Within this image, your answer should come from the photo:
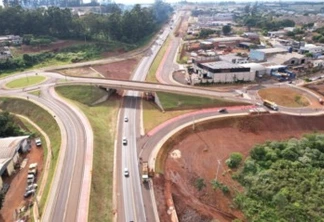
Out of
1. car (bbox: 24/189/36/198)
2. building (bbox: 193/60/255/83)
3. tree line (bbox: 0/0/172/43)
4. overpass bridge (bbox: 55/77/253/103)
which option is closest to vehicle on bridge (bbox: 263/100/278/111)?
overpass bridge (bbox: 55/77/253/103)

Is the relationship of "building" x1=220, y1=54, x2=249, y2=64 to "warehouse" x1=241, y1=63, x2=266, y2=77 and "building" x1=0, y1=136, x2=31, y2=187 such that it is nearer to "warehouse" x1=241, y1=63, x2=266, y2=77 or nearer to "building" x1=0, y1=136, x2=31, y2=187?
"warehouse" x1=241, y1=63, x2=266, y2=77

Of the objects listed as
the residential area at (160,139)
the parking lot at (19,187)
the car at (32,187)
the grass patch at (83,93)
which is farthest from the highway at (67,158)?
the parking lot at (19,187)

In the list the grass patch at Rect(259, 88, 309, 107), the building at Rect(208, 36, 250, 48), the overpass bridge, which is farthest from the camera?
the building at Rect(208, 36, 250, 48)

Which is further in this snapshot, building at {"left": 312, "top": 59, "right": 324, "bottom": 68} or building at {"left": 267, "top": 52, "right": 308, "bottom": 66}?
building at {"left": 267, "top": 52, "right": 308, "bottom": 66}

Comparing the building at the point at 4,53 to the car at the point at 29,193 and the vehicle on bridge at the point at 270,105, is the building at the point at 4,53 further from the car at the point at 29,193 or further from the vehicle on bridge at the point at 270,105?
the vehicle on bridge at the point at 270,105

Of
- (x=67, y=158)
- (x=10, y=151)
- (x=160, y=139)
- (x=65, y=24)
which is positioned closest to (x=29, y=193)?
(x=67, y=158)

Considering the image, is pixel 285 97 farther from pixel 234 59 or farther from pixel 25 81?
pixel 25 81
